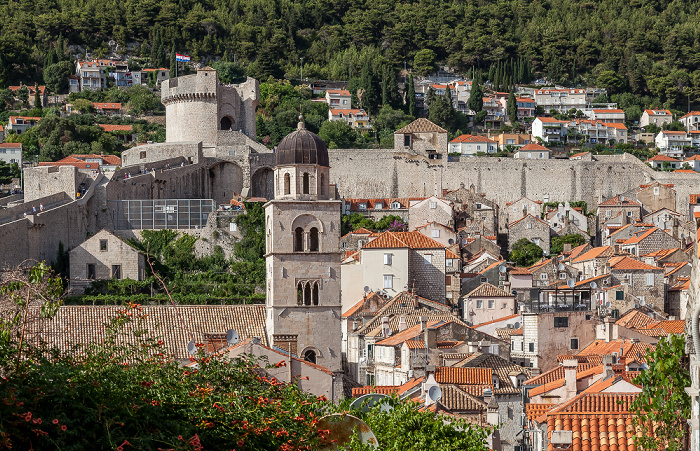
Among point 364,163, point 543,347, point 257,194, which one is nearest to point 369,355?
point 543,347

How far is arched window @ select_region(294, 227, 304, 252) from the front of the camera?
104 feet

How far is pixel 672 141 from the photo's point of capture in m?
103

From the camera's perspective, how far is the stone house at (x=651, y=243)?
196ft

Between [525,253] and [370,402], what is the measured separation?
148ft

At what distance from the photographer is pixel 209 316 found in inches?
1382

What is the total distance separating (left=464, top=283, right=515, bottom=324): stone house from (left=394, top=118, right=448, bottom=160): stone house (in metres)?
28.3

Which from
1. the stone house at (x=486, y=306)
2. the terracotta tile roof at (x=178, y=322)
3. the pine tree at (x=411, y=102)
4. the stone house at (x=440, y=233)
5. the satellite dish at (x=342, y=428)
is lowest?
the stone house at (x=486, y=306)

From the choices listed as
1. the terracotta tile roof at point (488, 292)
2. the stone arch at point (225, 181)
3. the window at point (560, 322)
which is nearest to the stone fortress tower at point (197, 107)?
the stone arch at point (225, 181)

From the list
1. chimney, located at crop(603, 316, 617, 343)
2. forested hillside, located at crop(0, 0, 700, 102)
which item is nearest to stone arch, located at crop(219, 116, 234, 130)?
chimney, located at crop(603, 316, 617, 343)

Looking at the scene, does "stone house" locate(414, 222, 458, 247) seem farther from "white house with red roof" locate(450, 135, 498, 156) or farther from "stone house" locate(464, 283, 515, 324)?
"white house with red roof" locate(450, 135, 498, 156)

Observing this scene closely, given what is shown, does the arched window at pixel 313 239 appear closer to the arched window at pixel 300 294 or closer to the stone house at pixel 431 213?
the arched window at pixel 300 294

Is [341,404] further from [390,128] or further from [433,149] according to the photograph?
A: [390,128]

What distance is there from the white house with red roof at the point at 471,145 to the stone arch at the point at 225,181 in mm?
27525

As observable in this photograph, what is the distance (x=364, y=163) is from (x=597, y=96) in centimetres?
5054
